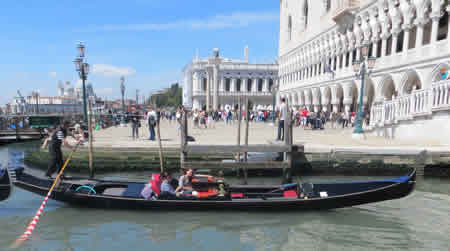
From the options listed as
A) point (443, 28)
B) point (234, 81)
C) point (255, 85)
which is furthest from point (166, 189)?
point (255, 85)

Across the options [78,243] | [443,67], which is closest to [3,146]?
[78,243]

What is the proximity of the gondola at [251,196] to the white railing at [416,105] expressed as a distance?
495cm

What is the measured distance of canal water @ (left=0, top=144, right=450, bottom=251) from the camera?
16.7 feet

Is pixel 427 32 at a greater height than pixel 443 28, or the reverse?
pixel 443 28

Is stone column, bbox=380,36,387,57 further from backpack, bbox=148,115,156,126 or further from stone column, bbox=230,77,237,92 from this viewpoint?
stone column, bbox=230,77,237,92

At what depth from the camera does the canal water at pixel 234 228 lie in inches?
201

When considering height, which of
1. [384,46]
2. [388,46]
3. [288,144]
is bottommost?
[288,144]

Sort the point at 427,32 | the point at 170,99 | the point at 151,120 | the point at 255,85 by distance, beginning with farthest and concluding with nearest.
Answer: the point at 170,99
the point at 255,85
the point at 427,32
the point at 151,120

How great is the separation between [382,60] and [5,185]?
19243mm

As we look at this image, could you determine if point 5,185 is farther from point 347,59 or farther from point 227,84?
point 227,84

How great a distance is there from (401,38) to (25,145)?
Result: 72.7ft

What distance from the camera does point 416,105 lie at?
33.9 feet

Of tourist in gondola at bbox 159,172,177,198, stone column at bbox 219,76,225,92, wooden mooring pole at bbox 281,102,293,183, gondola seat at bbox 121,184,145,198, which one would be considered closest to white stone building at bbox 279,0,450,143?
wooden mooring pole at bbox 281,102,293,183

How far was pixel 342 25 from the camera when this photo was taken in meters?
22.6
